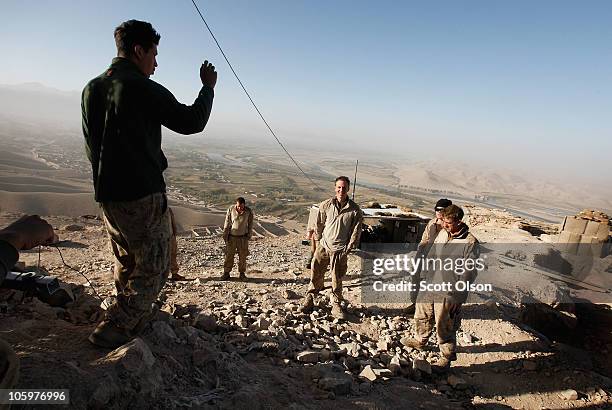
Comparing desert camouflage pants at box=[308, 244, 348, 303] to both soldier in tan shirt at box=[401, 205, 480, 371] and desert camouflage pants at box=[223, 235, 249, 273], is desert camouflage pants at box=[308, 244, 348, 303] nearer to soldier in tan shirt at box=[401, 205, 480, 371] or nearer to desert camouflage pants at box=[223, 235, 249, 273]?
soldier in tan shirt at box=[401, 205, 480, 371]

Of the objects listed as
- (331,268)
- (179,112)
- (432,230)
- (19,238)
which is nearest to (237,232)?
(331,268)

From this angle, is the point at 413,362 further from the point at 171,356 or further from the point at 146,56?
the point at 146,56

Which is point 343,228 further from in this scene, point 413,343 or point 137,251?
point 137,251

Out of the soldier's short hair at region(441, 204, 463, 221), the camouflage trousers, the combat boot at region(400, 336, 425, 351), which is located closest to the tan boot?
the combat boot at region(400, 336, 425, 351)

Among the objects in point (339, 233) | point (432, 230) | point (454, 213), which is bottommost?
point (339, 233)

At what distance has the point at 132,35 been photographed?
2119 mm

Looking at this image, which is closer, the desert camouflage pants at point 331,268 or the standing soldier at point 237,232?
the desert camouflage pants at point 331,268

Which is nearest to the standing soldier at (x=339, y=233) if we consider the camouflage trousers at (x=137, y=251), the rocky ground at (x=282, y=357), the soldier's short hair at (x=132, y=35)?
the rocky ground at (x=282, y=357)

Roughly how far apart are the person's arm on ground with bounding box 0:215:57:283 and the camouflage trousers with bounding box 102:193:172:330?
0.56m

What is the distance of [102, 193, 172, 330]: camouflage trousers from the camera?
2.11 metres

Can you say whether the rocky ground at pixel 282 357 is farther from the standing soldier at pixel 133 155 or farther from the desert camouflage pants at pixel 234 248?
the desert camouflage pants at pixel 234 248

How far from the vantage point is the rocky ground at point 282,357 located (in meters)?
2.03

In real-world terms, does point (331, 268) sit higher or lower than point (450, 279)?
lower

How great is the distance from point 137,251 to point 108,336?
0.60 meters
